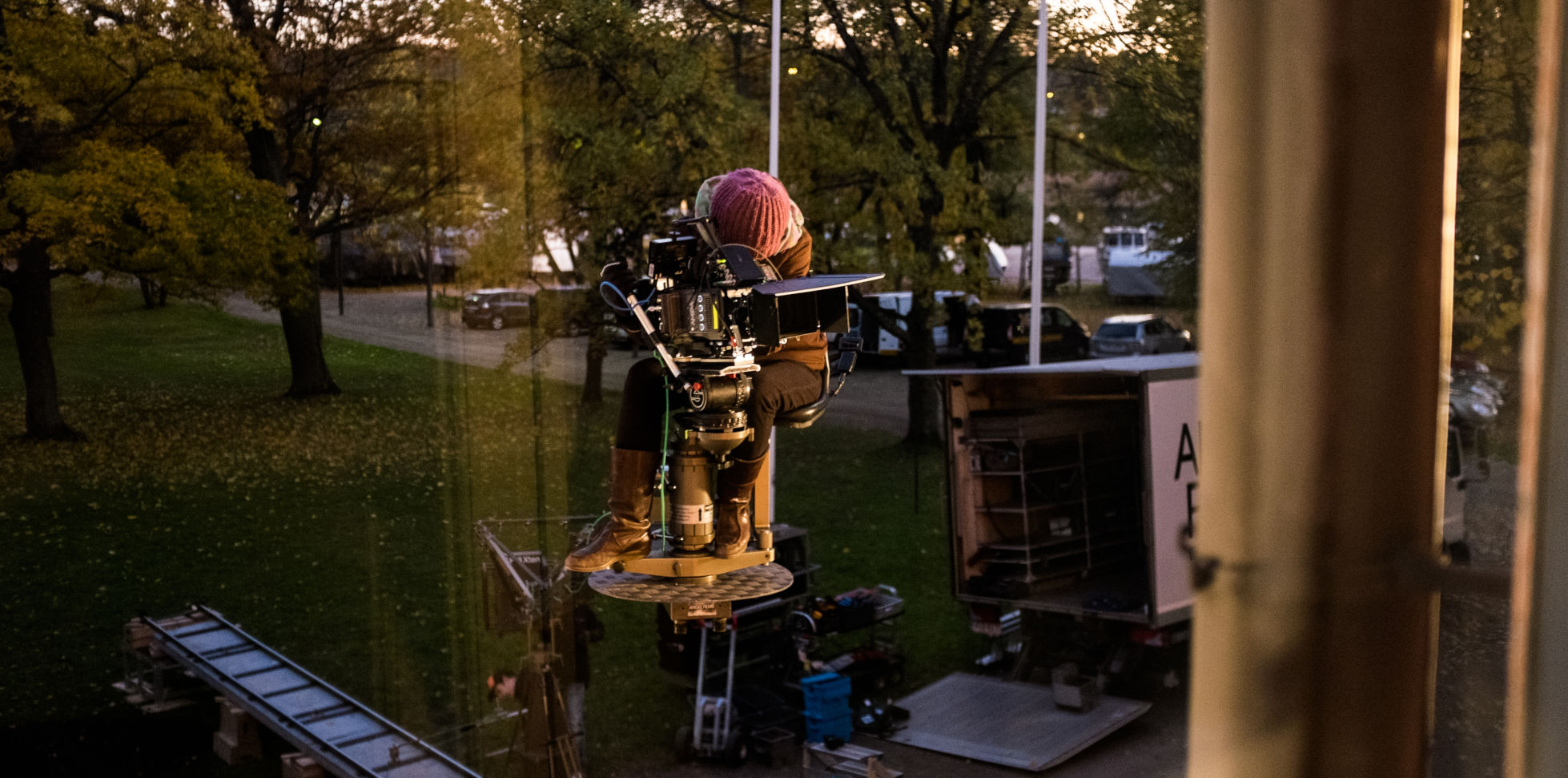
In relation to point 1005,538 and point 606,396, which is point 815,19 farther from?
point 1005,538

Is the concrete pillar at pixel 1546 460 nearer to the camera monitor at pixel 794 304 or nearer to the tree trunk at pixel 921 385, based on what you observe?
the camera monitor at pixel 794 304

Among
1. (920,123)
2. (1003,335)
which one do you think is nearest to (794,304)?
(920,123)

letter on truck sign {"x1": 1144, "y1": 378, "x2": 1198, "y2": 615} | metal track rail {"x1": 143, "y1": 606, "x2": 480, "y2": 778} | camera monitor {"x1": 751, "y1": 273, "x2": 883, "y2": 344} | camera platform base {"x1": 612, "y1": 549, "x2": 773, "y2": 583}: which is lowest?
metal track rail {"x1": 143, "y1": 606, "x2": 480, "y2": 778}

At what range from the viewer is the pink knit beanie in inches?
126

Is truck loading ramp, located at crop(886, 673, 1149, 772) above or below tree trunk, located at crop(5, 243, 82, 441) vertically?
below

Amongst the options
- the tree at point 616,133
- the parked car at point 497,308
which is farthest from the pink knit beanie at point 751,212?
the tree at point 616,133

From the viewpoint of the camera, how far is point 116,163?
7902 millimetres

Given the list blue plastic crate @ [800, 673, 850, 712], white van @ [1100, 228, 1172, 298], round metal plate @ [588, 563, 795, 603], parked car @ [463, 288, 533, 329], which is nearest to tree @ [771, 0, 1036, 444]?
white van @ [1100, 228, 1172, 298]

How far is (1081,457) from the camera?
9.80 metres

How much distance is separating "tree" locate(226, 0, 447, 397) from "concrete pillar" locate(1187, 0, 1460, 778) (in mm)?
8539

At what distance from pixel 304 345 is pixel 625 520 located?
6148 mm

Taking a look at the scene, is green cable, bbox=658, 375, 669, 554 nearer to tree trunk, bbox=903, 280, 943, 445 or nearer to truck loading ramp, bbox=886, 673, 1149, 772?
truck loading ramp, bbox=886, 673, 1149, 772

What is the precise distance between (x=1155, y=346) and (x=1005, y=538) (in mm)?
7327

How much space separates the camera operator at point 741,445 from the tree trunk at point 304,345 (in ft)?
19.5
